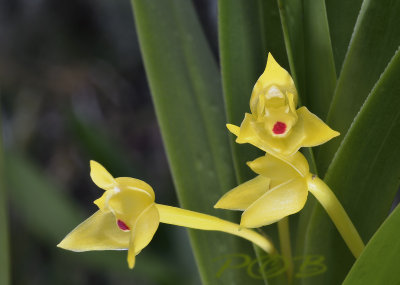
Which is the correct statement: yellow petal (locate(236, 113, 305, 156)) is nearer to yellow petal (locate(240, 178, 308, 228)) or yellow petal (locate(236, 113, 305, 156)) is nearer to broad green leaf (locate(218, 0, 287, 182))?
yellow petal (locate(240, 178, 308, 228))

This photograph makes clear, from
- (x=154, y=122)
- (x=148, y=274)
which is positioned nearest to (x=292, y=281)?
(x=148, y=274)

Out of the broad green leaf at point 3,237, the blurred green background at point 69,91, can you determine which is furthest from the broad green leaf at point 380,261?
the blurred green background at point 69,91

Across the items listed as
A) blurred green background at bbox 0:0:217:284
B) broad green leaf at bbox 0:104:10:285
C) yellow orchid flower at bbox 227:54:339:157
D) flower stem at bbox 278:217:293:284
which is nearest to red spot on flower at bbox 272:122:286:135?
yellow orchid flower at bbox 227:54:339:157

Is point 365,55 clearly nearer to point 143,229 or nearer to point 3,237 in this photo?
point 143,229

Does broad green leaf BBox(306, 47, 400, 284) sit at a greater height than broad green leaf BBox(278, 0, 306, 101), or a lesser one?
lesser

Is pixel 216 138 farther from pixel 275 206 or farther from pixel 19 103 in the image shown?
pixel 19 103

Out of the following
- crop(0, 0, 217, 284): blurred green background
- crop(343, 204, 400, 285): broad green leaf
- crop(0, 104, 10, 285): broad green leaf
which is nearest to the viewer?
crop(343, 204, 400, 285): broad green leaf

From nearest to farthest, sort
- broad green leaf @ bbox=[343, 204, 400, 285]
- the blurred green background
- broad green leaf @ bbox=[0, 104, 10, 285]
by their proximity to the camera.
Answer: broad green leaf @ bbox=[343, 204, 400, 285] → broad green leaf @ bbox=[0, 104, 10, 285] → the blurred green background
